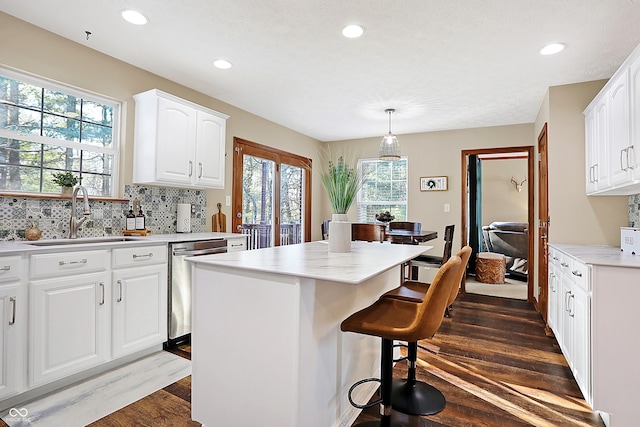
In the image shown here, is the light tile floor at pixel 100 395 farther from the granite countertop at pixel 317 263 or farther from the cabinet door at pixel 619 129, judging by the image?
the cabinet door at pixel 619 129

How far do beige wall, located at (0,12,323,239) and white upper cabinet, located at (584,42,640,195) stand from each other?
11.8ft

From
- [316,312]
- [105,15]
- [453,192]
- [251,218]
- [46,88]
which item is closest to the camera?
[316,312]

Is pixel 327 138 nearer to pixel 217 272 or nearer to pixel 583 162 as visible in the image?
pixel 583 162

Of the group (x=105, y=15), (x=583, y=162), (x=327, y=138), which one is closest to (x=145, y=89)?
(x=105, y=15)

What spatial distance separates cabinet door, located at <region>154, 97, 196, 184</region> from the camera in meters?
3.09

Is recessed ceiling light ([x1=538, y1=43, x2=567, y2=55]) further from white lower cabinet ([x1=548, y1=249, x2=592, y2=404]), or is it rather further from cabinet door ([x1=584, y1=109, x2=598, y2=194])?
white lower cabinet ([x1=548, y1=249, x2=592, y2=404])

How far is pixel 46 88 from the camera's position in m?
2.68

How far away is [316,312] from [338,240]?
1.84ft

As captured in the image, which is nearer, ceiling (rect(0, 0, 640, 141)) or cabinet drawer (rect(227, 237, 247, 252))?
ceiling (rect(0, 0, 640, 141))

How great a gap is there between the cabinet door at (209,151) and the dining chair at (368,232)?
1.52 meters

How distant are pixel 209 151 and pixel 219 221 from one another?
0.84m

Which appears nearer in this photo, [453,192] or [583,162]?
[583,162]

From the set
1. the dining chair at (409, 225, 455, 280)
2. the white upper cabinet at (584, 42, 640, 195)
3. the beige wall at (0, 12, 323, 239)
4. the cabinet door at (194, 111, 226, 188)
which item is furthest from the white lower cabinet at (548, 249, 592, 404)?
the beige wall at (0, 12, 323, 239)

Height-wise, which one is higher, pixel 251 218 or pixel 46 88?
pixel 46 88
